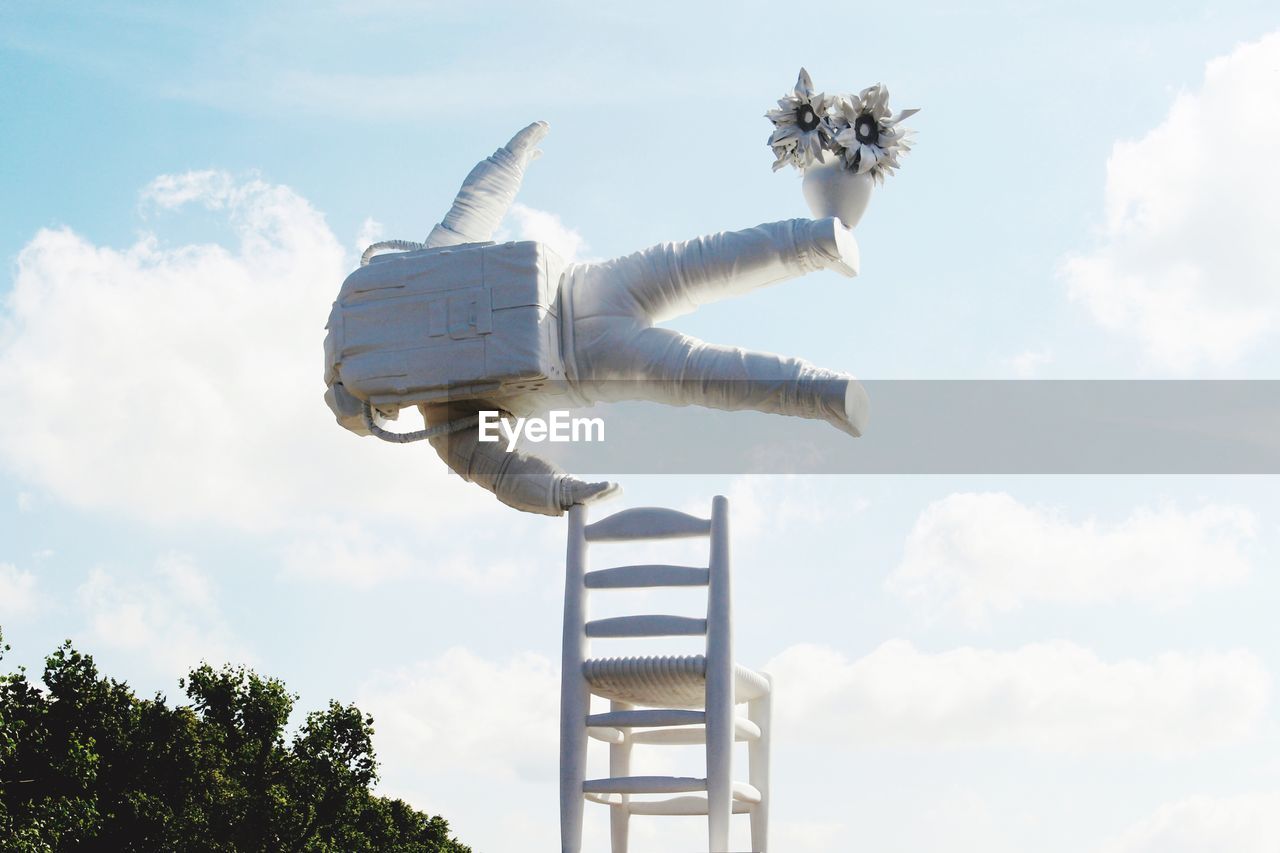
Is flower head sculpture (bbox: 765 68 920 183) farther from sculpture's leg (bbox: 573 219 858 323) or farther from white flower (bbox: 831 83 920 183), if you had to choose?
sculpture's leg (bbox: 573 219 858 323)

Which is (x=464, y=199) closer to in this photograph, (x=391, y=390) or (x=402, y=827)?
(x=391, y=390)

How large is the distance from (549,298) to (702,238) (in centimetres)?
110

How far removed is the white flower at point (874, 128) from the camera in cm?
1020

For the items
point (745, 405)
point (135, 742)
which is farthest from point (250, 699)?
point (745, 405)

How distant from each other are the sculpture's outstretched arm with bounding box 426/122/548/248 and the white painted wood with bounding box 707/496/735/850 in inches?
117

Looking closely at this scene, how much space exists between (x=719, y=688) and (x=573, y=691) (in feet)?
3.22

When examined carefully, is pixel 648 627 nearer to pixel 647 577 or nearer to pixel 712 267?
pixel 647 577

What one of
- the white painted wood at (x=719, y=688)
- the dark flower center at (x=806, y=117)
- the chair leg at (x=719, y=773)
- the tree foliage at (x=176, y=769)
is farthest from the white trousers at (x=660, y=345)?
the tree foliage at (x=176, y=769)

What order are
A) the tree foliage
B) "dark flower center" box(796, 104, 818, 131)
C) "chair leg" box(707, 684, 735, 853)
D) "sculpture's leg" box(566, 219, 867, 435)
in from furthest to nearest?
the tree foliage → "dark flower center" box(796, 104, 818, 131) → "sculpture's leg" box(566, 219, 867, 435) → "chair leg" box(707, 684, 735, 853)

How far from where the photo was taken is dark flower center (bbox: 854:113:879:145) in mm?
10234

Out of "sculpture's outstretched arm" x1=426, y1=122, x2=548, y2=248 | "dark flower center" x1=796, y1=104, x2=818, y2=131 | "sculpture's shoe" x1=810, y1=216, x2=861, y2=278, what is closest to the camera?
"sculpture's shoe" x1=810, y1=216, x2=861, y2=278

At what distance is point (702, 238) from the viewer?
404 inches

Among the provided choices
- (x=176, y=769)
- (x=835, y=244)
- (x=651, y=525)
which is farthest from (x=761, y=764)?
(x=176, y=769)

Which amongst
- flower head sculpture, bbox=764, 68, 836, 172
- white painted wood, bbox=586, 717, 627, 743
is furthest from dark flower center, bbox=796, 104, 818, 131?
white painted wood, bbox=586, 717, 627, 743
